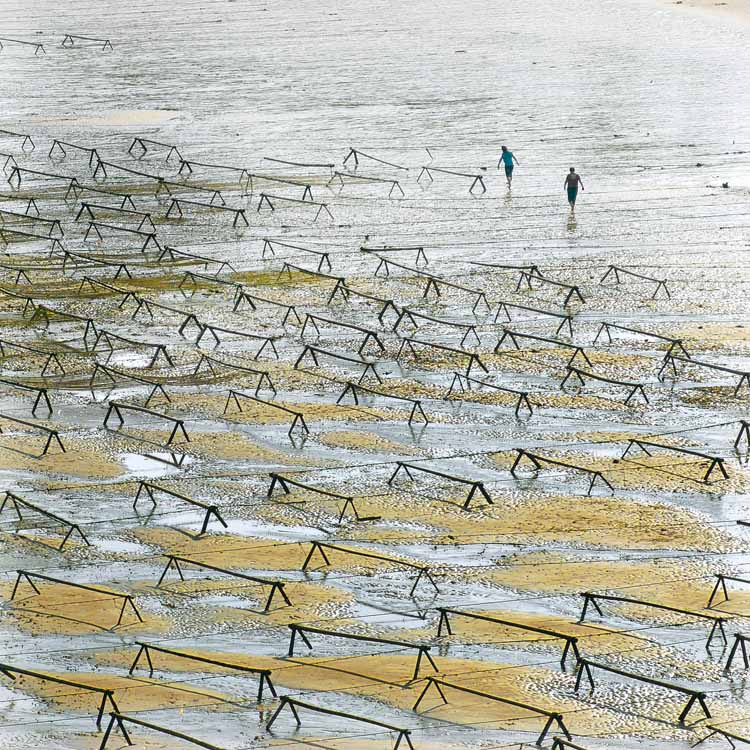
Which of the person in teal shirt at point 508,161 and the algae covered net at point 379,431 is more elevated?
the person in teal shirt at point 508,161

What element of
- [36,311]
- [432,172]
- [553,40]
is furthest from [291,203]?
[553,40]

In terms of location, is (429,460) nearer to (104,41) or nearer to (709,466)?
(709,466)

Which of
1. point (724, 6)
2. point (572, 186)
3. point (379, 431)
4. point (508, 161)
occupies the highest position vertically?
point (724, 6)

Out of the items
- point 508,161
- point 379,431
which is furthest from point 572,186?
point 379,431

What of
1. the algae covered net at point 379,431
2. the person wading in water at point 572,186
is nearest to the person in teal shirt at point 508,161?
the algae covered net at point 379,431

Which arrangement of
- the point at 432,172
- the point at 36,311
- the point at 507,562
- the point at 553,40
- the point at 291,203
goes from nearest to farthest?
the point at 507,562
the point at 36,311
the point at 291,203
the point at 432,172
the point at 553,40

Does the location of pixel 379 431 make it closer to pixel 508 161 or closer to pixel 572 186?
pixel 572 186

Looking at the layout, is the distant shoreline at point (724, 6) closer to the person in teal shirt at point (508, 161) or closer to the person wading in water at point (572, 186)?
the person in teal shirt at point (508, 161)

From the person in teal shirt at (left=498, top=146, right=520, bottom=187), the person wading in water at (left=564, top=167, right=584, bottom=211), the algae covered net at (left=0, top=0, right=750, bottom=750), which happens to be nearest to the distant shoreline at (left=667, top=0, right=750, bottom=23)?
the algae covered net at (left=0, top=0, right=750, bottom=750)

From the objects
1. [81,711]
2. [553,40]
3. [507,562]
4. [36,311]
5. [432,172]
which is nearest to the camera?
[81,711]
